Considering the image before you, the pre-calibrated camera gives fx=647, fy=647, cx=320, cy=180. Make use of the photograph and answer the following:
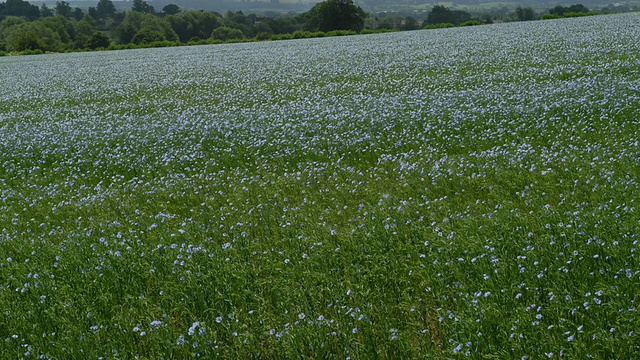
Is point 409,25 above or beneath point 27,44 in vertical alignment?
beneath

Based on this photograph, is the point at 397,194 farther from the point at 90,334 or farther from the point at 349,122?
the point at 349,122

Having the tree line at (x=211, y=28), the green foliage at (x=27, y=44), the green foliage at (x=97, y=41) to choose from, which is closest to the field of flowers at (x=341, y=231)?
the tree line at (x=211, y=28)

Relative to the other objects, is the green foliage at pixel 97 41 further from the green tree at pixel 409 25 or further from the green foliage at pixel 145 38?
the green tree at pixel 409 25

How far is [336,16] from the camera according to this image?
89.4m

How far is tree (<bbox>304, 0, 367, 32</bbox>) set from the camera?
292 ft

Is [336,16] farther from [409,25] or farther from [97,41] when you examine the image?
[97,41]

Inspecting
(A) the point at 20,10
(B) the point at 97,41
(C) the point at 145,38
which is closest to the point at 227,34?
(C) the point at 145,38

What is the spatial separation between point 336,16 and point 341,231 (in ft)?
279

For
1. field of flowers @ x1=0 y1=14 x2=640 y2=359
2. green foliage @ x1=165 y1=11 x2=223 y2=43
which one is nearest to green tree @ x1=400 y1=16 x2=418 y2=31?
green foliage @ x1=165 y1=11 x2=223 y2=43

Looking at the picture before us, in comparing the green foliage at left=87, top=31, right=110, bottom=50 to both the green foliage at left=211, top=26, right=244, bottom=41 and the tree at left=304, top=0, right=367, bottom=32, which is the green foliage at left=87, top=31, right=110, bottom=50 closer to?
the green foliage at left=211, top=26, right=244, bottom=41

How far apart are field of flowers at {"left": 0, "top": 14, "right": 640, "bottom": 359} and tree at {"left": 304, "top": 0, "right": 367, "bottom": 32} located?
7445cm

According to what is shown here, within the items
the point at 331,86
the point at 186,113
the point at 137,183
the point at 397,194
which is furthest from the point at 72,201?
the point at 331,86

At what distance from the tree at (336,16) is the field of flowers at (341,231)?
7445 cm

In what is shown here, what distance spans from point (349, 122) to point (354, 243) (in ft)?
24.5
